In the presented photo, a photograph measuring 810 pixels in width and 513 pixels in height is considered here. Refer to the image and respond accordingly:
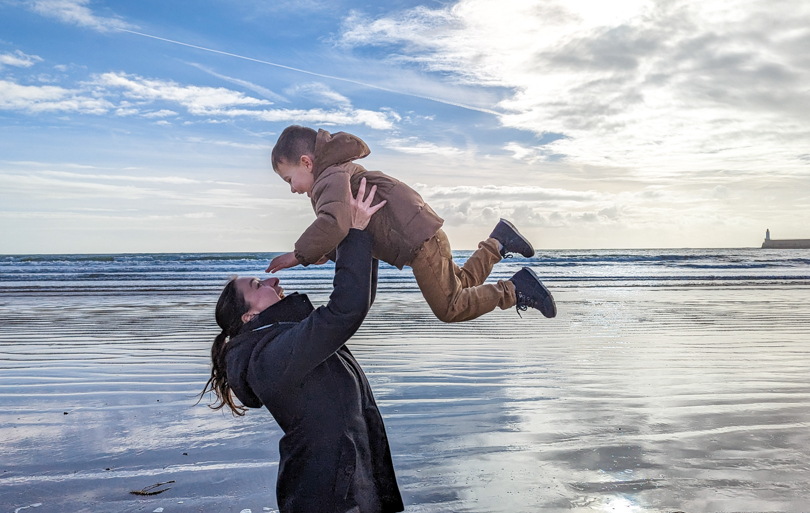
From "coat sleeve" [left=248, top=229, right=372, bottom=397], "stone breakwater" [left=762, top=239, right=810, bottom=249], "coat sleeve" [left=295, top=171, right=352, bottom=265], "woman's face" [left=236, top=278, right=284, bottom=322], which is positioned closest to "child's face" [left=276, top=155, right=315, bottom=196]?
"coat sleeve" [left=295, top=171, right=352, bottom=265]

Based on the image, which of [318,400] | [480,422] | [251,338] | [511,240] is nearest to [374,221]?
[251,338]

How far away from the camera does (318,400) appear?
2.13 metres

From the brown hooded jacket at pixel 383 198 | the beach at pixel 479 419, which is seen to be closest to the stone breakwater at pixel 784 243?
the beach at pixel 479 419

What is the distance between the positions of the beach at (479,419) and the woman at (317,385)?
4.13 ft

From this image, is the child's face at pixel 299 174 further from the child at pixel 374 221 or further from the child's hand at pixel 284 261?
the child's hand at pixel 284 261

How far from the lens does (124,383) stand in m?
6.11

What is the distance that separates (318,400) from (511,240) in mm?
2491

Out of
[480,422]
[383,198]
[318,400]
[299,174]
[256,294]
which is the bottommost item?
[480,422]

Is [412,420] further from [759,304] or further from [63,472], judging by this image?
[759,304]

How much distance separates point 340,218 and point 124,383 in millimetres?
4584

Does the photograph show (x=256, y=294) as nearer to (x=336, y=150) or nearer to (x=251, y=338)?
(x=251, y=338)

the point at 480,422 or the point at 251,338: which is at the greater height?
the point at 251,338

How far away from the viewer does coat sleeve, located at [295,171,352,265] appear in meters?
2.59

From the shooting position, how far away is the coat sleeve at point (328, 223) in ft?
8.50
